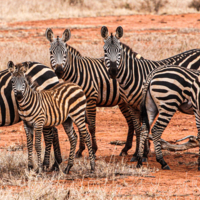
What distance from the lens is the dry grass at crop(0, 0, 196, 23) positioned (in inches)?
1517

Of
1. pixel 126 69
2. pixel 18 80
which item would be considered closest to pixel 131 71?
pixel 126 69

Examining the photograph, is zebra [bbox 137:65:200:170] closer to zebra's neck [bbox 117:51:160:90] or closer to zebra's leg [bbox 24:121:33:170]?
zebra's neck [bbox 117:51:160:90]

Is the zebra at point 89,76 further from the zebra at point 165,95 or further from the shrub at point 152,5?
the shrub at point 152,5

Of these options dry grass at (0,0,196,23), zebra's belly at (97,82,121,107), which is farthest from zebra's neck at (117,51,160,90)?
dry grass at (0,0,196,23)

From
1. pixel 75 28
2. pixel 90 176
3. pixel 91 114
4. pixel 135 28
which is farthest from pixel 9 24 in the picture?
pixel 90 176

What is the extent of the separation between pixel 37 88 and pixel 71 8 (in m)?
35.5

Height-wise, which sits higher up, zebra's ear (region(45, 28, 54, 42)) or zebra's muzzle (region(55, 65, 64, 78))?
zebra's ear (region(45, 28, 54, 42))

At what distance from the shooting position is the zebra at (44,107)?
5793 mm

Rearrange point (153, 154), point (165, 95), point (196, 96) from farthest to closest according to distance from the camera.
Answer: point (153, 154), point (165, 95), point (196, 96)

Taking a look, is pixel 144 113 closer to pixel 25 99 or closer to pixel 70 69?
pixel 70 69

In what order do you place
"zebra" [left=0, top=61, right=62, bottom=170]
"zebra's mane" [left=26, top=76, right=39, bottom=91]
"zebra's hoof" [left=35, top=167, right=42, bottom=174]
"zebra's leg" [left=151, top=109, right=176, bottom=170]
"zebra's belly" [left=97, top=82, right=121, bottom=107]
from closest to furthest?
"zebra's hoof" [left=35, top=167, right=42, bottom=174] < "zebra's mane" [left=26, top=76, right=39, bottom=91] < "zebra" [left=0, top=61, right=62, bottom=170] < "zebra's leg" [left=151, top=109, right=176, bottom=170] < "zebra's belly" [left=97, top=82, right=121, bottom=107]

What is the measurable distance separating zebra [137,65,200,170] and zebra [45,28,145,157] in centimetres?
89

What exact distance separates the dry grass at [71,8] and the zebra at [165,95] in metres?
32.0

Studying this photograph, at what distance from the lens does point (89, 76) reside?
8.28 m
